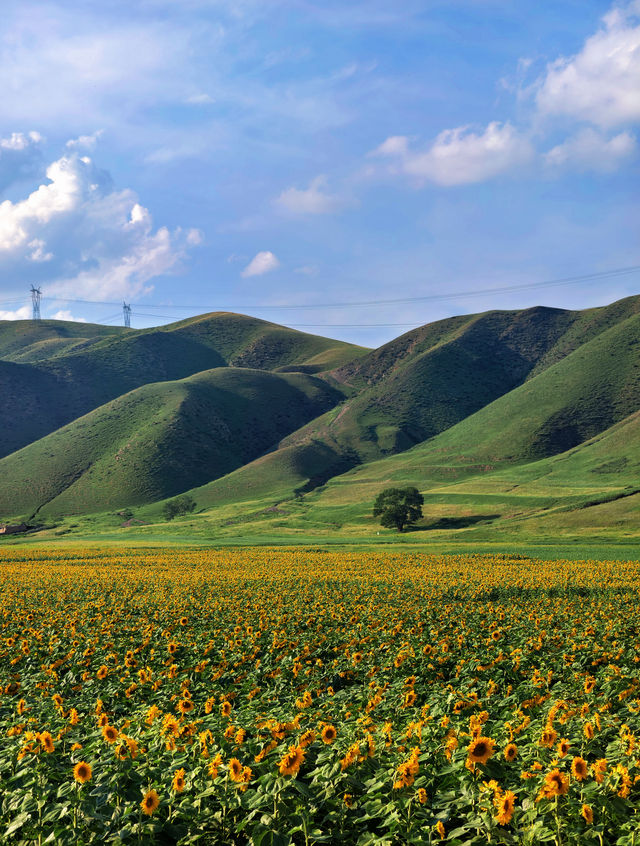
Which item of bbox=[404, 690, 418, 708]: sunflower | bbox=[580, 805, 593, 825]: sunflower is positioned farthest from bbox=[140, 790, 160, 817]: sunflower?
bbox=[404, 690, 418, 708]: sunflower

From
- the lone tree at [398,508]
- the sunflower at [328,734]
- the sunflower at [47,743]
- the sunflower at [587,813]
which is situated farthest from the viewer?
the lone tree at [398,508]

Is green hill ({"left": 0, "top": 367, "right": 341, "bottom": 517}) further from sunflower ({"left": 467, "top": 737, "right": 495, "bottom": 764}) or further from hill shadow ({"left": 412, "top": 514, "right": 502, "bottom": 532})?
sunflower ({"left": 467, "top": 737, "right": 495, "bottom": 764})

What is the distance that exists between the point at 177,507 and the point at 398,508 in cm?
6229

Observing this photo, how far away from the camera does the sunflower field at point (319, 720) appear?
577 centimetres

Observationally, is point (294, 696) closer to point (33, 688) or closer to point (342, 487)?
point (33, 688)

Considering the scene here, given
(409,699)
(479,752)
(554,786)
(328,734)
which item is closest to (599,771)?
(554,786)

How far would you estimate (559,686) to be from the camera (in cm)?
1103

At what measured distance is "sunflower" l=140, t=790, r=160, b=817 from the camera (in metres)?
5.59

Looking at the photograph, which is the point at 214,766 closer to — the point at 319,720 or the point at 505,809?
the point at 319,720

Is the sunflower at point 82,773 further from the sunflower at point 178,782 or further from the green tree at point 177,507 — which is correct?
the green tree at point 177,507

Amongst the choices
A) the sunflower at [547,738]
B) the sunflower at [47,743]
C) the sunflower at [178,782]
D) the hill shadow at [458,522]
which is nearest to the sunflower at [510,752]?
the sunflower at [547,738]

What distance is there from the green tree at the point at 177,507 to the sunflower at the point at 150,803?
137m

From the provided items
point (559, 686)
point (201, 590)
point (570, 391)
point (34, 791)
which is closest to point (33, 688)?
point (34, 791)

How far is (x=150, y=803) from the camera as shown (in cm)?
566
